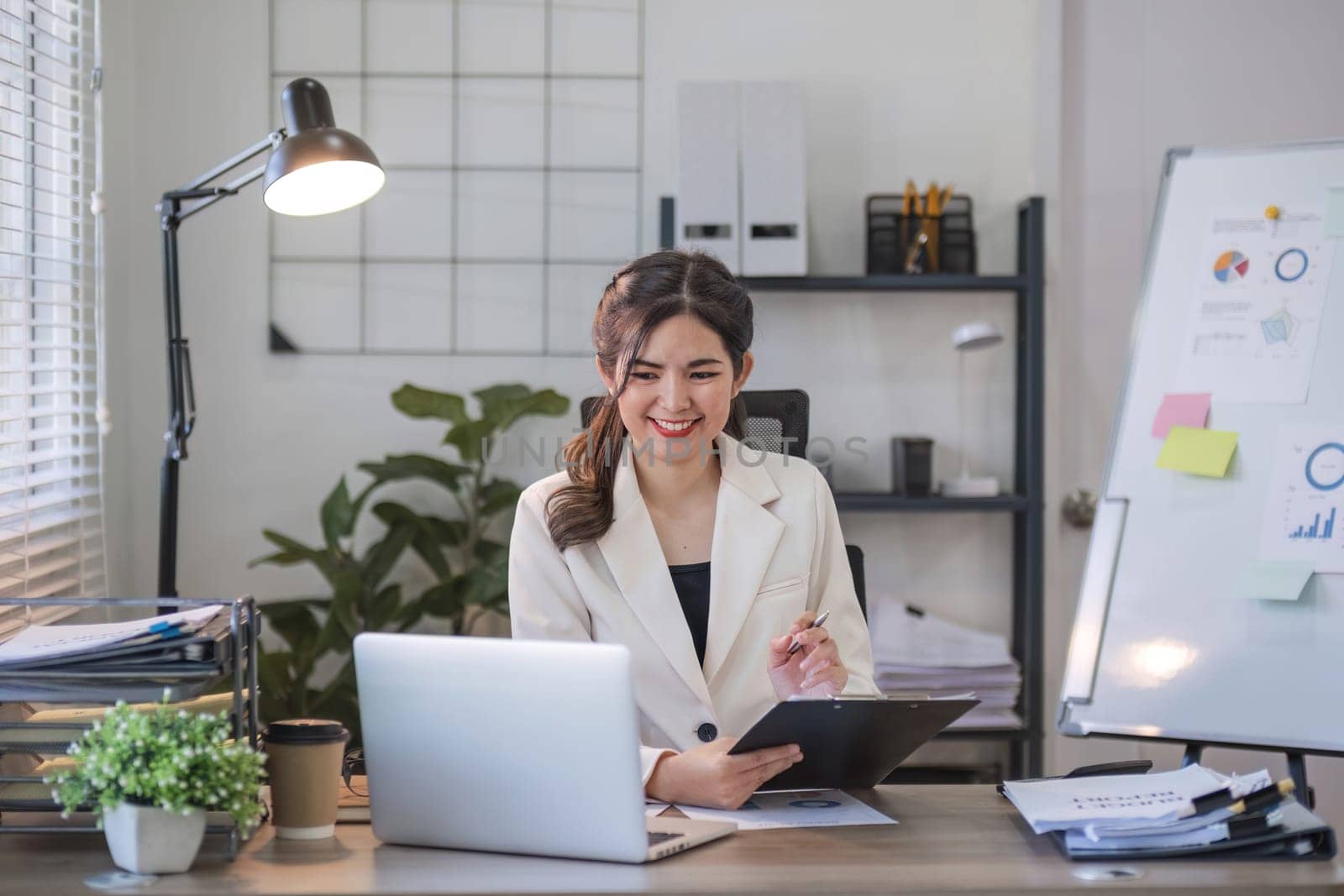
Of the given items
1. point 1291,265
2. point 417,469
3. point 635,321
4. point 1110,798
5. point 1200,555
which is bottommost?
point 1110,798

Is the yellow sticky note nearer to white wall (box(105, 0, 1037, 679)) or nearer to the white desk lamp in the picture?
the white desk lamp

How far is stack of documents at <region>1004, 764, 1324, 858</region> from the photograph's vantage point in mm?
1323

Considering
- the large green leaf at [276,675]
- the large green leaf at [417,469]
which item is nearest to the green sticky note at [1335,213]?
the large green leaf at [417,469]

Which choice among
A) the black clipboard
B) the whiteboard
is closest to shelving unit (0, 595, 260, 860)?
the black clipboard

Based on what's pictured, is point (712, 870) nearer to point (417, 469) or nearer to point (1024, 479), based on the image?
point (417, 469)

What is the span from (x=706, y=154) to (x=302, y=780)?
182 centimetres

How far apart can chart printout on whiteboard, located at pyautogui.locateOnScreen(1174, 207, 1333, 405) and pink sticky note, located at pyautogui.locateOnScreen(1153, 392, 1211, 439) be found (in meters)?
0.02

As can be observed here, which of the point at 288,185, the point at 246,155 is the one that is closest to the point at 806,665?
the point at 288,185

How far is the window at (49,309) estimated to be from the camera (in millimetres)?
2201

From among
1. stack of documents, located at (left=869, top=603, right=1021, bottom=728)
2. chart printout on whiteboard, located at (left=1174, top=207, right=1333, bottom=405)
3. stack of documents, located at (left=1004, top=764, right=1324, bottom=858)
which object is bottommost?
stack of documents, located at (left=869, top=603, right=1021, bottom=728)

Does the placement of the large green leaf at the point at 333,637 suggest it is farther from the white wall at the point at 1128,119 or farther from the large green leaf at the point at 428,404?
the white wall at the point at 1128,119

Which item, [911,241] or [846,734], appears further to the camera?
[911,241]

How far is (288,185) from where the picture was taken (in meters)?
2.03

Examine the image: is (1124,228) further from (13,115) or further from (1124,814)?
(13,115)
